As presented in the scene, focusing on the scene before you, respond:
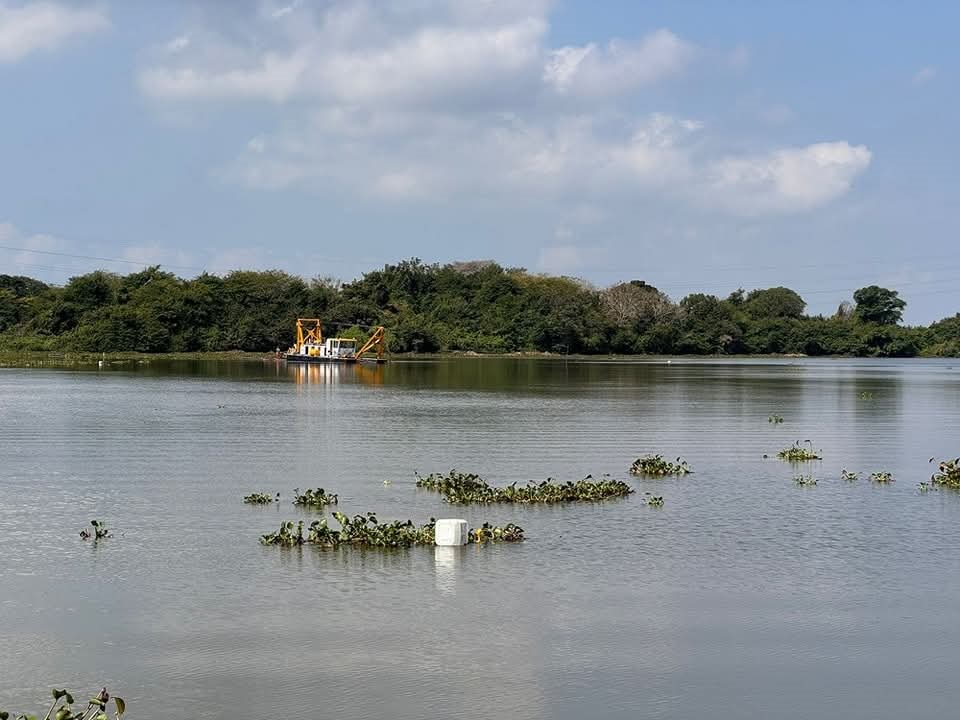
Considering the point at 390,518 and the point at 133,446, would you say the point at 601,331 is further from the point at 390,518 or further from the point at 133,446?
the point at 390,518

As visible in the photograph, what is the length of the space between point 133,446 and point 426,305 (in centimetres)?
13057

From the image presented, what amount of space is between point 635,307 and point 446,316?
27.7m

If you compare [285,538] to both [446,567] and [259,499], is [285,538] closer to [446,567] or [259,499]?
[446,567]

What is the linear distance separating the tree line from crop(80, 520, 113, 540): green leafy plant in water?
117373 mm

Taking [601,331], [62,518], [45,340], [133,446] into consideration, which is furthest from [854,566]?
[601,331]

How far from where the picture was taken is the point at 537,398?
57250mm

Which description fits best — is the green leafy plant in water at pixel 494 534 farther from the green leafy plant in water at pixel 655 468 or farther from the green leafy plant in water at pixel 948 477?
the green leafy plant in water at pixel 948 477

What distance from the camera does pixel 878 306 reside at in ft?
609

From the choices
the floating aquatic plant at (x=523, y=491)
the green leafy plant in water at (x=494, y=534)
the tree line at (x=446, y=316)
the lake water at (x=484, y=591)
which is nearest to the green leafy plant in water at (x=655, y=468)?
the lake water at (x=484, y=591)

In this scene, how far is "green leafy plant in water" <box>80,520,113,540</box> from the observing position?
1909 centimetres

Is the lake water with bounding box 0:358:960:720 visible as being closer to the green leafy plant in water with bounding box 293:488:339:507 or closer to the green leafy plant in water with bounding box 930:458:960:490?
the green leafy plant in water with bounding box 293:488:339:507

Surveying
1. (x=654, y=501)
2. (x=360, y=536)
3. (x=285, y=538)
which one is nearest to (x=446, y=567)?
(x=360, y=536)

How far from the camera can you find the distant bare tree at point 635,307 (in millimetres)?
165750

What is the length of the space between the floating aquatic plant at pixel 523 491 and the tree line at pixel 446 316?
115m
